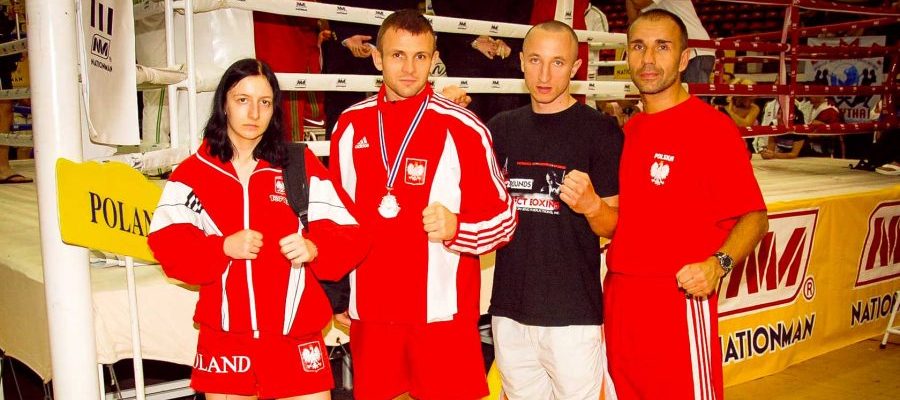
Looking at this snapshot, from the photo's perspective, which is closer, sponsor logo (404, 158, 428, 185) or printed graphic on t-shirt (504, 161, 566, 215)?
sponsor logo (404, 158, 428, 185)

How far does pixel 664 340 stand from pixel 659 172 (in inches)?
20.3

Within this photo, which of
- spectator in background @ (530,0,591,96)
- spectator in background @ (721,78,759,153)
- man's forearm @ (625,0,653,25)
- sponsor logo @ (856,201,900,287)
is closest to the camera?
spectator in background @ (530,0,591,96)

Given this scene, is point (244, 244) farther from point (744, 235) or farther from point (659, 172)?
point (744, 235)

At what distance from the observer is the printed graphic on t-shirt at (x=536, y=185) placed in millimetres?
2354

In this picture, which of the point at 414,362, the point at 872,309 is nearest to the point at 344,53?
the point at 414,362

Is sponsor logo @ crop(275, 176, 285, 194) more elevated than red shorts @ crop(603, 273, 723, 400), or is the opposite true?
sponsor logo @ crop(275, 176, 285, 194)

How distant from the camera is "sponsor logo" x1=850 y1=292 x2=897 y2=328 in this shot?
4.82m

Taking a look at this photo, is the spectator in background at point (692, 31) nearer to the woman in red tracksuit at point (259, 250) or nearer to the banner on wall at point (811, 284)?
the banner on wall at point (811, 284)

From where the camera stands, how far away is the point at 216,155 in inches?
80.3

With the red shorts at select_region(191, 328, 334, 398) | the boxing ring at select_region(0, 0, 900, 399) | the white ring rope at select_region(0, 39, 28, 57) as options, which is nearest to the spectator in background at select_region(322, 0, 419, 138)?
the boxing ring at select_region(0, 0, 900, 399)

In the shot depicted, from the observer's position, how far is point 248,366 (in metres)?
2.01

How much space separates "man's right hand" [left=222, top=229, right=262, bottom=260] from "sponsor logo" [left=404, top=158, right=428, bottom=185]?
1.78ft

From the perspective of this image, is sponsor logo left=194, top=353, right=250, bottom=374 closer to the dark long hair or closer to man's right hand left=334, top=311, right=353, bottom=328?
man's right hand left=334, top=311, right=353, bottom=328

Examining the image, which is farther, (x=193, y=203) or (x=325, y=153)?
(x=325, y=153)
